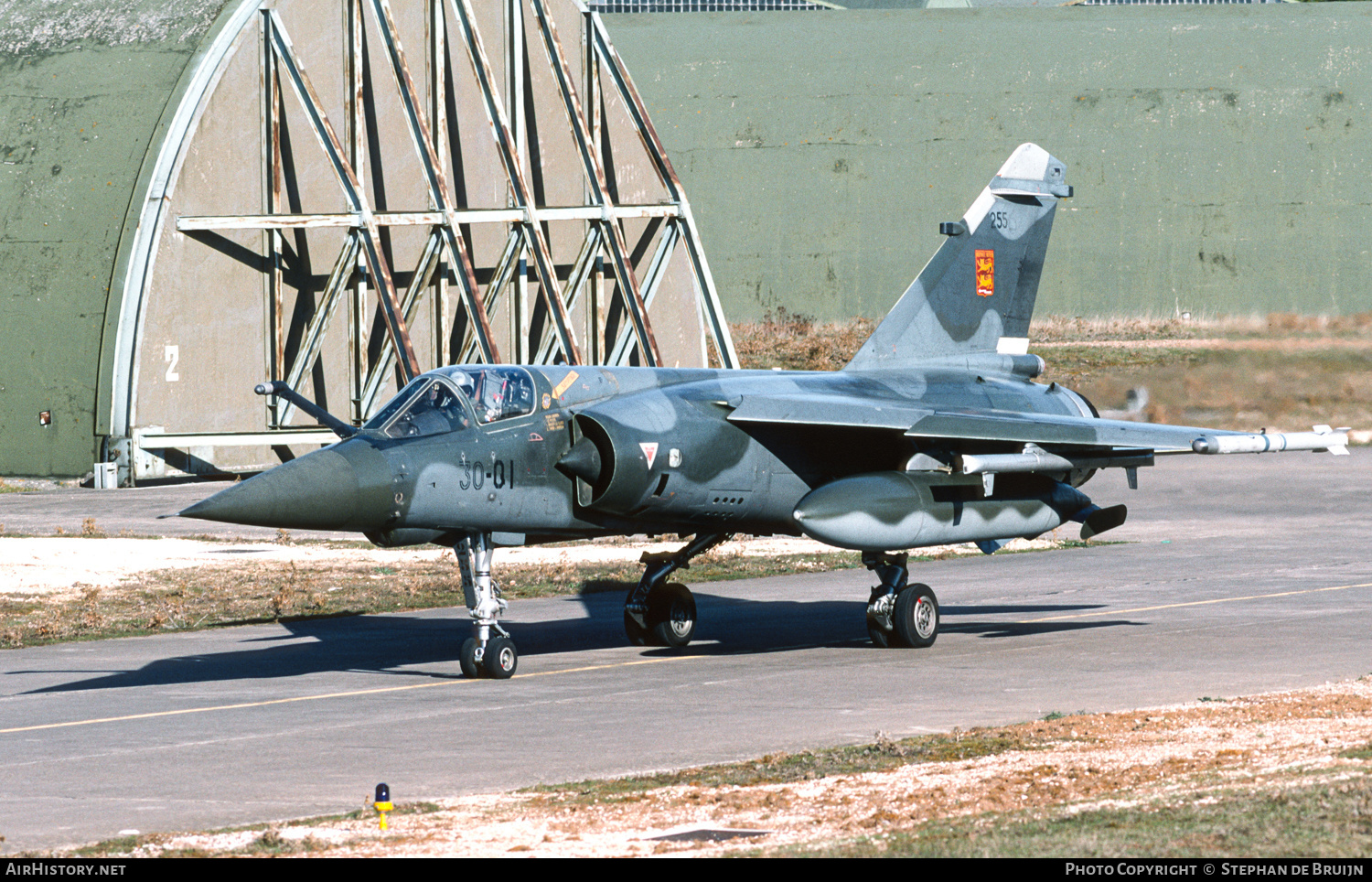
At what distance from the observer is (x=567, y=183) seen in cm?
3675

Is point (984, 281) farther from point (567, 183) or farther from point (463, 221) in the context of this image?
point (567, 183)

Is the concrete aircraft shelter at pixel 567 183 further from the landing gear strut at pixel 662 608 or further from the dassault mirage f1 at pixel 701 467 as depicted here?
the dassault mirage f1 at pixel 701 467

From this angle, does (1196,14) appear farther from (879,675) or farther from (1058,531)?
(879,675)

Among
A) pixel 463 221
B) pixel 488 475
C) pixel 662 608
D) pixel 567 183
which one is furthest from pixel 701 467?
pixel 567 183

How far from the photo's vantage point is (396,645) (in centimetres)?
1830

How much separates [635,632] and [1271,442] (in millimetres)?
6653

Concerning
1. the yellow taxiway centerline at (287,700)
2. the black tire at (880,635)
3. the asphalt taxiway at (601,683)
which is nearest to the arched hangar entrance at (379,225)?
the asphalt taxiway at (601,683)

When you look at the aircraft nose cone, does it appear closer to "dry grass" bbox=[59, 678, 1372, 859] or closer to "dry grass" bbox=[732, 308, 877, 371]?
"dry grass" bbox=[59, 678, 1372, 859]

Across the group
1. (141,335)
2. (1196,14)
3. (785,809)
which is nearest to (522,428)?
(785,809)

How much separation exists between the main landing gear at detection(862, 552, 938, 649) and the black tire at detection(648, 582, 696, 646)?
1.92 m

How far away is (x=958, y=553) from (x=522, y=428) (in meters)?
12.9

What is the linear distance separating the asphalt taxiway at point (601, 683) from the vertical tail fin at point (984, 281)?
3207 mm

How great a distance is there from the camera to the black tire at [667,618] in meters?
17.9

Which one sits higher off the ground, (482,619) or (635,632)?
(482,619)
